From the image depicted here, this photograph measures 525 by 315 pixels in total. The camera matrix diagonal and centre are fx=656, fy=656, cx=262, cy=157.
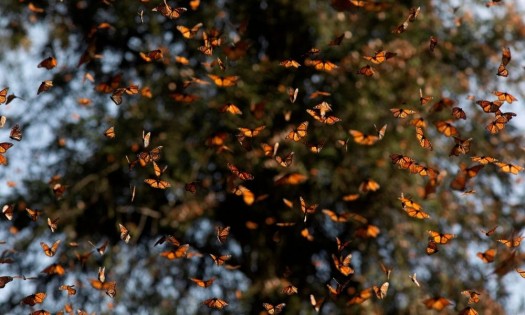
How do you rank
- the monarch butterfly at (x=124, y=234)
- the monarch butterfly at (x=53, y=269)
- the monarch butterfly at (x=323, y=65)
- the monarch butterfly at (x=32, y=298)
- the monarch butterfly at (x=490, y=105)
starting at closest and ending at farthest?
the monarch butterfly at (x=124, y=234), the monarch butterfly at (x=490, y=105), the monarch butterfly at (x=32, y=298), the monarch butterfly at (x=323, y=65), the monarch butterfly at (x=53, y=269)

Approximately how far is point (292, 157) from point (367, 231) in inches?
97.7

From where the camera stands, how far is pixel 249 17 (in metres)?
6.22

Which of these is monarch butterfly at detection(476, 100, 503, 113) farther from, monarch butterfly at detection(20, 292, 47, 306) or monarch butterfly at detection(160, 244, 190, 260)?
monarch butterfly at detection(20, 292, 47, 306)

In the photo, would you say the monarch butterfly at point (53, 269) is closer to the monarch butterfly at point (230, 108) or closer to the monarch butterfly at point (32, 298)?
the monarch butterfly at point (32, 298)

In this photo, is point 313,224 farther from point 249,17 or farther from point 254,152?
point 249,17

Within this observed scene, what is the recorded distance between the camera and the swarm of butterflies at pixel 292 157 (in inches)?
134

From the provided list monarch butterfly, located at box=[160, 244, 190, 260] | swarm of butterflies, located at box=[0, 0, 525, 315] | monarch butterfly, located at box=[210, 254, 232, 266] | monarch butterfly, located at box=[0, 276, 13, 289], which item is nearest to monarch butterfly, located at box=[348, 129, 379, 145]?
swarm of butterflies, located at box=[0, 0, 525, 315]

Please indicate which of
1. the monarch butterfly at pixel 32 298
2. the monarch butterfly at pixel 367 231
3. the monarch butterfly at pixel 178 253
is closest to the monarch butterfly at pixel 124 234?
the monarch butterfly at pixel 178 253

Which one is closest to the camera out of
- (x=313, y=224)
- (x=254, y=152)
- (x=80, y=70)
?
(x=254, y=152)

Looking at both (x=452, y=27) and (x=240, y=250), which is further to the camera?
(x=452, y=27)

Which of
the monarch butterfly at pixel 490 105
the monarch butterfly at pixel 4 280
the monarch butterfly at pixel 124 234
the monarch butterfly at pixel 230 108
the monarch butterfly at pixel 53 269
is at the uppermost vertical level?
the monarch butterfly at pixel 490 105

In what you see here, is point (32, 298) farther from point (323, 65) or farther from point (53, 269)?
point (323, 65)

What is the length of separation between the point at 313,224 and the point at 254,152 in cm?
92

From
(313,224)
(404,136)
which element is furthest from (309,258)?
(404,136)
